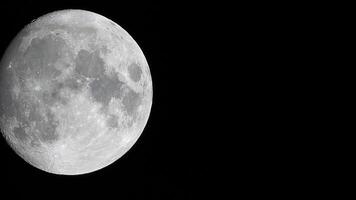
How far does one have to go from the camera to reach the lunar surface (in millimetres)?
4949

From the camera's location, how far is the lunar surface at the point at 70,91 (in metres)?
4.95

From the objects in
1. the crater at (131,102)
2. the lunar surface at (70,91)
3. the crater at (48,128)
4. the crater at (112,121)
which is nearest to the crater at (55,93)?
the lunar surface at (70,91)

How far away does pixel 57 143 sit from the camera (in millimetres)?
5152

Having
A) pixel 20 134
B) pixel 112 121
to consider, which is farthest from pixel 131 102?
pixel 20 134

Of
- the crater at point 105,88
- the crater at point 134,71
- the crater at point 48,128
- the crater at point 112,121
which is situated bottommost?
the crater at point 112,121

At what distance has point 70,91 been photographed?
4.93m

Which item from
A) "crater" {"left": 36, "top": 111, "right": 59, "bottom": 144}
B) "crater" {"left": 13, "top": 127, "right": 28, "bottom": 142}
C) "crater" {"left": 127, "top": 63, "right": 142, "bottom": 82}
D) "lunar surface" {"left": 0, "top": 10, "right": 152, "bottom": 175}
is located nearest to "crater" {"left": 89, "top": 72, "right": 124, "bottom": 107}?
"lunar surface" {"left": 0, "top": 10, "right": 152, "bottom": 175}

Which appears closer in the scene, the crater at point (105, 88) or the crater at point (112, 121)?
the crater at point (105, 88)

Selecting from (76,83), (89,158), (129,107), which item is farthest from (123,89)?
(89,158)

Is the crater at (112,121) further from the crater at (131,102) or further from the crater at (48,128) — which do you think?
the crater at (48,128)

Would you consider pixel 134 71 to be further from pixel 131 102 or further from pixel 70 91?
pixel 70 91

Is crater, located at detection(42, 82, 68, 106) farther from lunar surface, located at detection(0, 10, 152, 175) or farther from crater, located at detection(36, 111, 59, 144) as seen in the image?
crater, located at detection(36, 111, 59, 144)

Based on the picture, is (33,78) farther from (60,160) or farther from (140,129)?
(140,129)

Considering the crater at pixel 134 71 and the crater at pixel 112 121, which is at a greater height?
the crater at pixel 134 71
